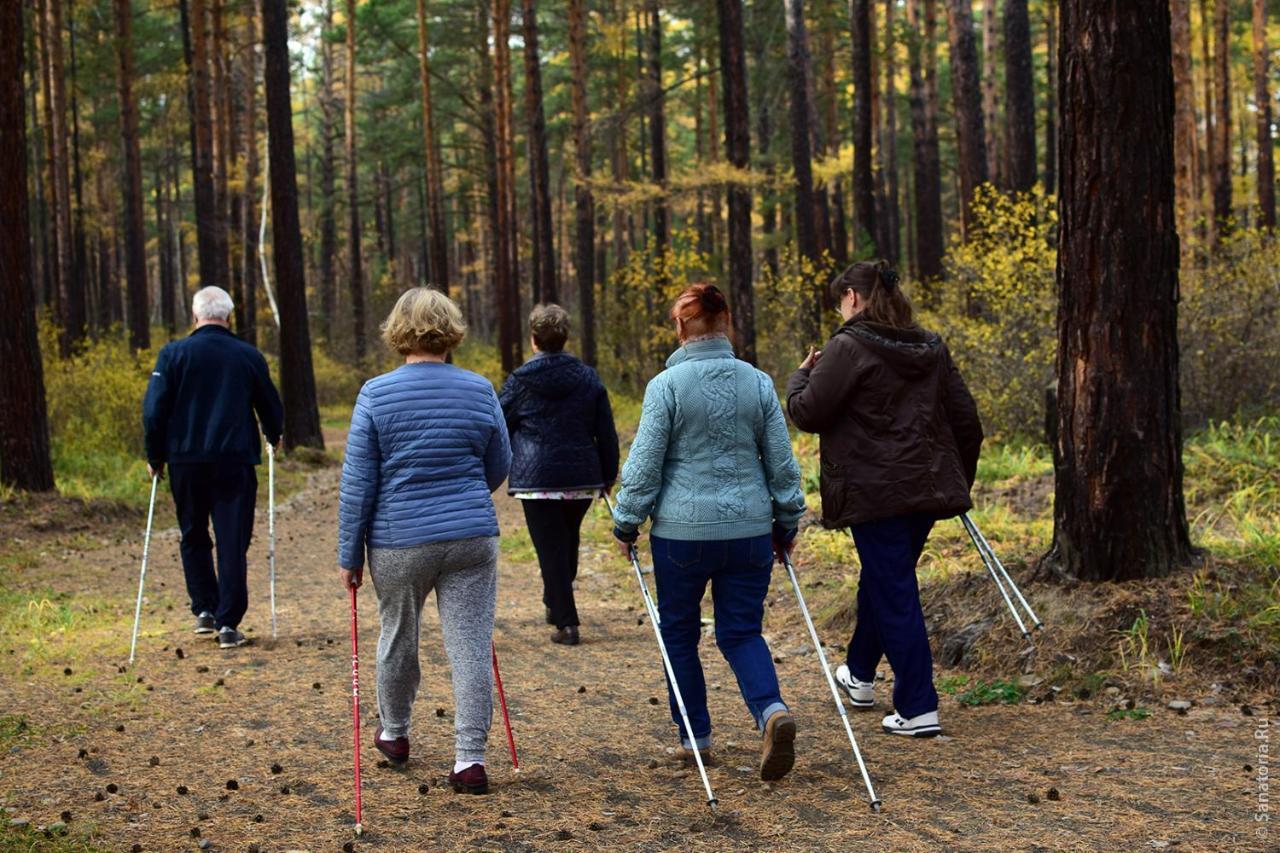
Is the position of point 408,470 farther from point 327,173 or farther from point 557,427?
point 327,173

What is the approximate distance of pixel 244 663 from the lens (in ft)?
24.1

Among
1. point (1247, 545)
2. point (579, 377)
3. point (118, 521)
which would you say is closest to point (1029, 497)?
point (1247, 545)

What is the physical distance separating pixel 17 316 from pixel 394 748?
948 centimetres

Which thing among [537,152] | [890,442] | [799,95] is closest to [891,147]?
[537,152]

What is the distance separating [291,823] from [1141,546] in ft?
14.6

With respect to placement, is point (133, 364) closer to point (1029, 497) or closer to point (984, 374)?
point (984, 374)

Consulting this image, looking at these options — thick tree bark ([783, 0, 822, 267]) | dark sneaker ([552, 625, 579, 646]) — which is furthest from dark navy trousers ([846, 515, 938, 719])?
thick tree bark ([783, 0, 822, 267])

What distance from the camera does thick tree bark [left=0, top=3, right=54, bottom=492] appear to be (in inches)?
491

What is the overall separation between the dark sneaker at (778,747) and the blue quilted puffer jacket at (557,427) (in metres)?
3.10

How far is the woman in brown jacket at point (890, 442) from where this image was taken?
5.39m

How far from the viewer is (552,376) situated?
7641 mm

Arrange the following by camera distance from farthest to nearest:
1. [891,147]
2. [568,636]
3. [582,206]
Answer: [891,147], [582,206], [568,636]

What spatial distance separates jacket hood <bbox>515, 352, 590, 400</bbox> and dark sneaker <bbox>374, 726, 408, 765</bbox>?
2.89 m
